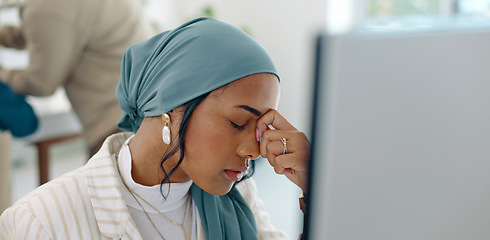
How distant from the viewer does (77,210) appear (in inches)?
33.7

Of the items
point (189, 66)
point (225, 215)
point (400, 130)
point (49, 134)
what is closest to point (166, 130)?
point (189, 66)

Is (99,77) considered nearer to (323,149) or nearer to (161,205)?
(161,205)

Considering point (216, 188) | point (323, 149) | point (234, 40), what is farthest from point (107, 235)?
point (323, 149)

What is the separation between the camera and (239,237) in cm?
104

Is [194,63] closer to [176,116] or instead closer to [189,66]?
[189,66]

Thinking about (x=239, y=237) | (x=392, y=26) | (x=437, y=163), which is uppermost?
(x=392, y=26)

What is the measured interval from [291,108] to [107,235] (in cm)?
337

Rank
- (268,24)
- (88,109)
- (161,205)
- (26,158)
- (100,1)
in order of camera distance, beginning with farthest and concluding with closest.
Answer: (268,24)
(26,158)
(88,109)
(100,1)
(161,205)

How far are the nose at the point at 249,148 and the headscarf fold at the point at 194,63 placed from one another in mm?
130

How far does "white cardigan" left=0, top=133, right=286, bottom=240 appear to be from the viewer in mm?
809

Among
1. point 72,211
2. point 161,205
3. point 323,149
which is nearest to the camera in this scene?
point 323,149

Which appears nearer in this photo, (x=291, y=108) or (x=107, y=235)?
(x=107, y=235)

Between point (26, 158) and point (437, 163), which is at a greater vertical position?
point (437, 163)

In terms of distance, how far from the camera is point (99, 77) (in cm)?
183
